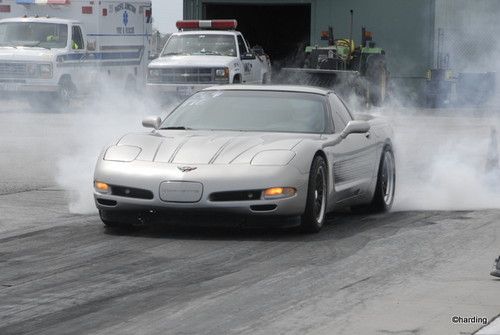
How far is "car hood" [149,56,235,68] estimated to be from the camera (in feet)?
97.9

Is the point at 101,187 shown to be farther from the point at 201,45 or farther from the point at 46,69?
the point at 46,69

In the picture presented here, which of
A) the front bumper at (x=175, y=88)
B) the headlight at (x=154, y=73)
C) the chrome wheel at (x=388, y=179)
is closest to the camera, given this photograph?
the chrome wheel at (x=388, y=179)

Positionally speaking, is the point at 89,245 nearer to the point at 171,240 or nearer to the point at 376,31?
the point at 171,240

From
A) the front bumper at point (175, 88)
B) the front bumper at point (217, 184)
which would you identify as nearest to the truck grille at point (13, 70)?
the front bumper at point (175, 88)

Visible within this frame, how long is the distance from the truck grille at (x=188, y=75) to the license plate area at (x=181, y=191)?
19483mm

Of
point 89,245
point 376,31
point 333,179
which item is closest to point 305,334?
point 89,245

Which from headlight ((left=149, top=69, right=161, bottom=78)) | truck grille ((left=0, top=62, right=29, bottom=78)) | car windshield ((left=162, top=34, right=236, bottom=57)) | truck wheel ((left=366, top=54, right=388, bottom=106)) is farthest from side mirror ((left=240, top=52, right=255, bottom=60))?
truck grille ((left=0, top=62, right=29, bottom=78))

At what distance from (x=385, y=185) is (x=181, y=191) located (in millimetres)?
2952

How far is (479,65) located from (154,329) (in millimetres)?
29368

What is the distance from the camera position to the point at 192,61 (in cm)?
3020

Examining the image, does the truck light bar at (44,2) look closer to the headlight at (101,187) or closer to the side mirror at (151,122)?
the side mirror at (151,122)

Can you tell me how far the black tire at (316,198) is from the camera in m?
10.6

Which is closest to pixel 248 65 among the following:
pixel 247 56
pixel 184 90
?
pixel 247 56

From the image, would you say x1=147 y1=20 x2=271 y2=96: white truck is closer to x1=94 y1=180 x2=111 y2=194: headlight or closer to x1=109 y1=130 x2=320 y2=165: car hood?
x1=109 y1=130 x2=320 y2=165: car hood
